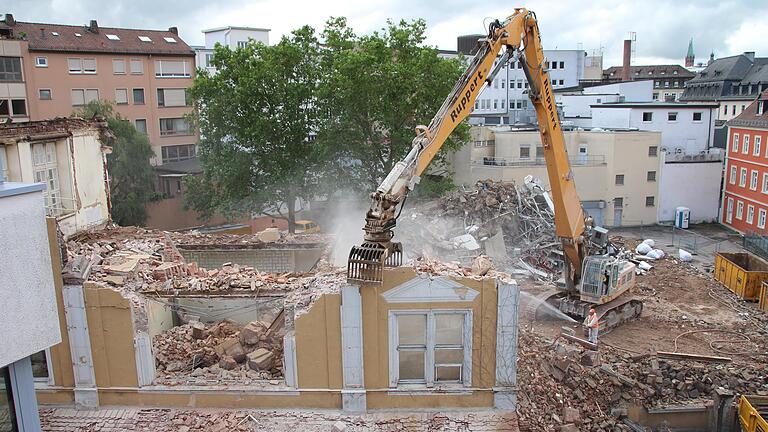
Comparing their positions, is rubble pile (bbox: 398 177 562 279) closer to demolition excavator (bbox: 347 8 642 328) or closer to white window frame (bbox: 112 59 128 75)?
demolition excavator (bbox: 347 8 642 328)

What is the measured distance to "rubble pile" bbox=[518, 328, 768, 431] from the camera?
14156 mm

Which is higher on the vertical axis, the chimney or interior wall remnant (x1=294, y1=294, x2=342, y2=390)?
the chimney

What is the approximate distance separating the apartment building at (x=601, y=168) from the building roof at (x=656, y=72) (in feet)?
144

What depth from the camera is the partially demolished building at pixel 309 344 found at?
11.7 m

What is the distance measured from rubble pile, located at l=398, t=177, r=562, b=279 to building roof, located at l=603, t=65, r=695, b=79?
56352mm

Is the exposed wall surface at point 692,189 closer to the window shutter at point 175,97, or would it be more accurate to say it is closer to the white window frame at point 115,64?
the window shutter at point 175,97

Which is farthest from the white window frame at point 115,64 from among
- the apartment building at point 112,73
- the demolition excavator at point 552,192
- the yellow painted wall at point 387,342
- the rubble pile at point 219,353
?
the yellow painted wall at point 387,342

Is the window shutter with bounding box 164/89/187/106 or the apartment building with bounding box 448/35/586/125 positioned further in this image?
the apartment building with bounding box 448/35/586/125

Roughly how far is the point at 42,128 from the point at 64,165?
50.4 inches

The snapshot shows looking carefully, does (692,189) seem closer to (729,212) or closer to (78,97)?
(729,212)

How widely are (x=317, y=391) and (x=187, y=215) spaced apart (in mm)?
32467

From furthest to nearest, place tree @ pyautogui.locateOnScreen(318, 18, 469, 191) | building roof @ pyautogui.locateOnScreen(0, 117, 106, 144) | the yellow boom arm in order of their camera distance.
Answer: tree @ pyautogui.locateOnScreen(318, 18, 469, 191), building roof @ pyautogui.locateOnScreen(0, 117, 106, 144), the yellow boom arm

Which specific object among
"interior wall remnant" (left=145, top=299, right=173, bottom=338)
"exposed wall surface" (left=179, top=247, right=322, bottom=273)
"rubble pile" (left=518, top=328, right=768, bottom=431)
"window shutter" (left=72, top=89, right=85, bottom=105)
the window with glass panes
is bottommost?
"rubble pile" (left=518, top=328, right=768, bottom=431)

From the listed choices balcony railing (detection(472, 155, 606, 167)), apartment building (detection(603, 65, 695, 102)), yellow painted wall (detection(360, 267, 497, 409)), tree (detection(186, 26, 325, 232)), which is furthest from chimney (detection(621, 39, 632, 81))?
yellow painted wall (detection(360, 267, 497, 409))
